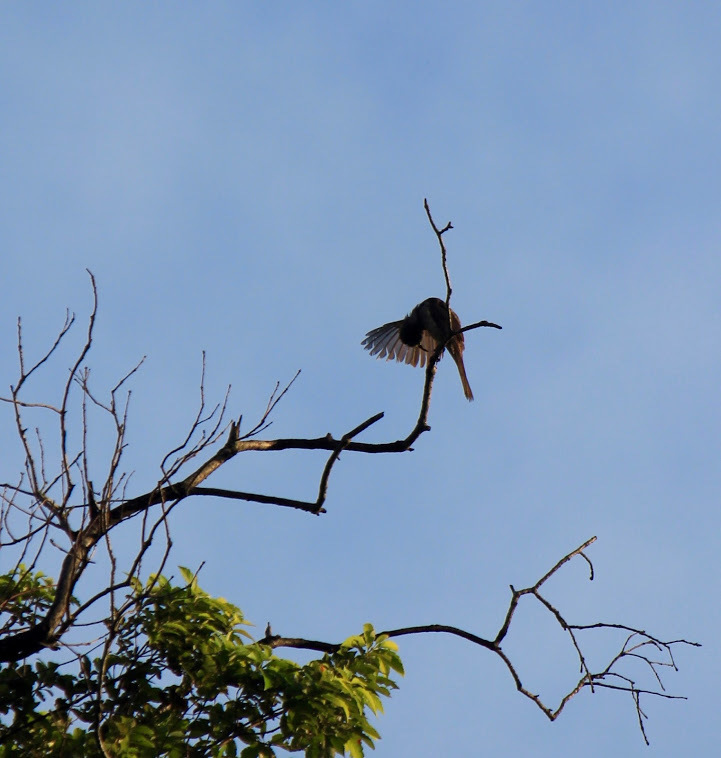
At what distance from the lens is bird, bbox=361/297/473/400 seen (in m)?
7.80

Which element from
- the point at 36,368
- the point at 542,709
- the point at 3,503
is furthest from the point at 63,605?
the point at 542,709

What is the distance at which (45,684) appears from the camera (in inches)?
144

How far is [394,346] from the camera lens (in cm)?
893

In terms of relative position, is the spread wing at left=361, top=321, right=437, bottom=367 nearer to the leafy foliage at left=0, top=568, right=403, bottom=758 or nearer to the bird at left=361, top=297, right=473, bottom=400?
the bird at left=361, top=297, right=473, bottom=400

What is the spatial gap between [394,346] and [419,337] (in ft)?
2.21

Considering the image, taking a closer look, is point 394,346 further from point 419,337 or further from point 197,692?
point 197,692

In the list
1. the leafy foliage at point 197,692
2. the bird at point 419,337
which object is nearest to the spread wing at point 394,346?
the bird at point 419,337

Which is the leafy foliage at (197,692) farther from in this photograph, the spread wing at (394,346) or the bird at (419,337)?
the spread wing at (394,346)

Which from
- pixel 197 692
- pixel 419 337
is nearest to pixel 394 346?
pixel 419 337

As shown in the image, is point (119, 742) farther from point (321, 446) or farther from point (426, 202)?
point (426, 202)

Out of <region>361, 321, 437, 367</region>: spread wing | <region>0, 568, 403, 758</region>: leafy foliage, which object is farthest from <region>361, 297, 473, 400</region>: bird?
<region>0, 568, 403, 758</region>: leafy foliage

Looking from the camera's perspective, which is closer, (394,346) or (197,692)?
(197,692)

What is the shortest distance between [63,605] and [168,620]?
1.37 feet

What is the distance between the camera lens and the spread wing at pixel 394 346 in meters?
8.84
